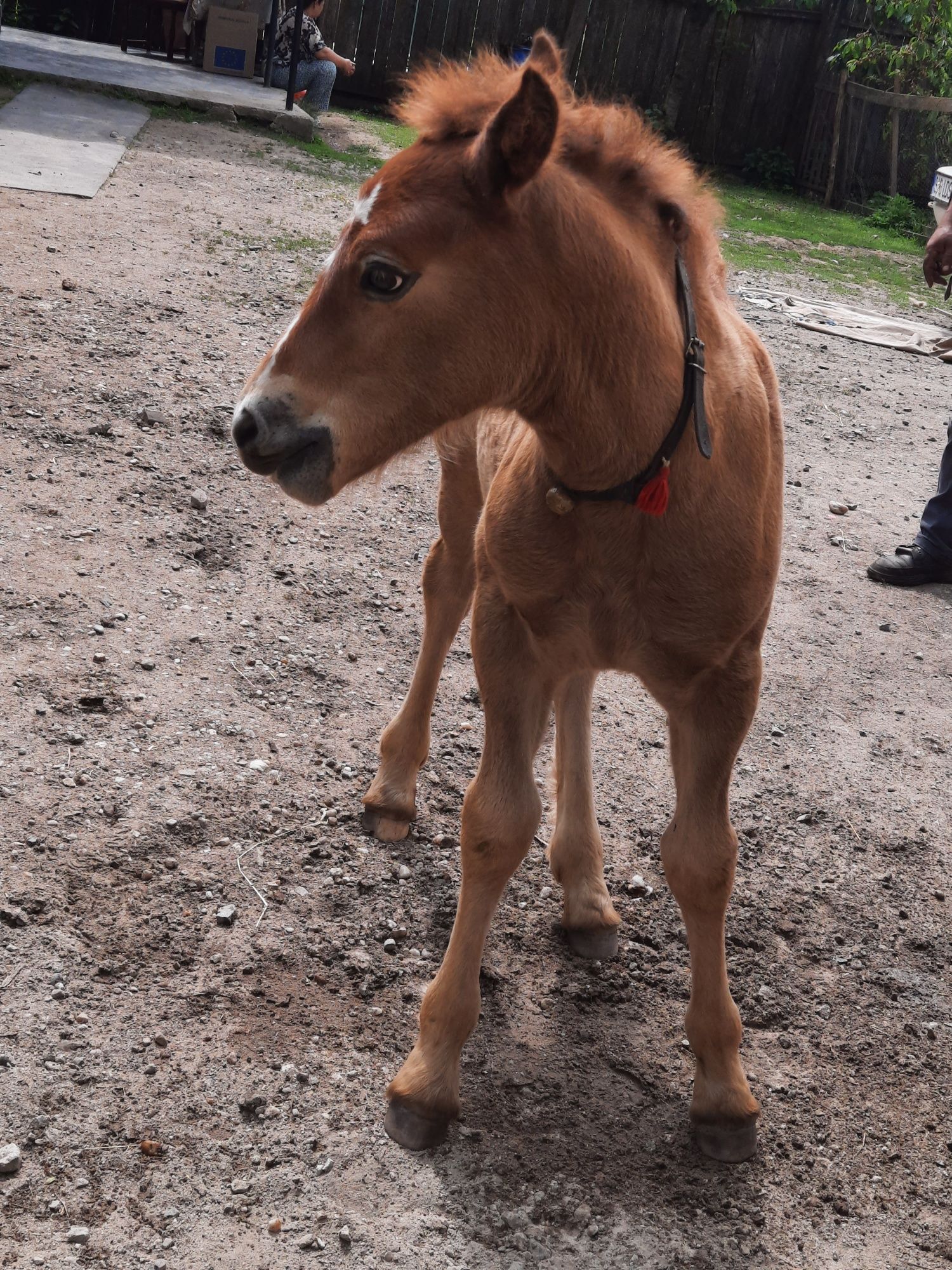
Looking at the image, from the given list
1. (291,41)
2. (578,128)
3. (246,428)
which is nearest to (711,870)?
(246,428)

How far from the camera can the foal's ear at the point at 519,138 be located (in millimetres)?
1873

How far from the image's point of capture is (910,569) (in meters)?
5.89

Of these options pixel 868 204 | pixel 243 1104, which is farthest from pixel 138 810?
pixel 868 204

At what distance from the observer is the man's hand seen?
16.3 feet

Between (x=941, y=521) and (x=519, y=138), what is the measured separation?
4557 mm

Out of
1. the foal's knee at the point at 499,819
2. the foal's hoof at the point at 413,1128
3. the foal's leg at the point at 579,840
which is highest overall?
the foal's knee at the point at 499,819

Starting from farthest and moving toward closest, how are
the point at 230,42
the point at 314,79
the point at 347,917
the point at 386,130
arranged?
the point at 386,130, the point at 230,42, the point at 314,79, the point at 347,917

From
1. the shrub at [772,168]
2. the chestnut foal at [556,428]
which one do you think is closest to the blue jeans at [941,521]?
the chestnut foal at [556,428]

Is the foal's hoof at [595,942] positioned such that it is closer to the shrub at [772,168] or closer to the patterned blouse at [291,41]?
the patterned blouse at [291,41]

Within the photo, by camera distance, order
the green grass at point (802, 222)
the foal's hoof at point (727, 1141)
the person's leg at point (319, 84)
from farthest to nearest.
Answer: the green grass at point (802, 222), the person's leg at point (319, 84), the foal's hoof at point (727, 1141)

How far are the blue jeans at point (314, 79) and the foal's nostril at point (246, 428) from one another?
12428mm

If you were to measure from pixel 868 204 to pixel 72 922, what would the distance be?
16597 millimetres

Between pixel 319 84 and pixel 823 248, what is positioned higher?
pixel 319 84

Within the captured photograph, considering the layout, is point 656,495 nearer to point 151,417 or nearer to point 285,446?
point 285,446
